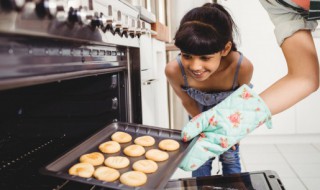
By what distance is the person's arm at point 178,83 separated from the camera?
1761 millimetres

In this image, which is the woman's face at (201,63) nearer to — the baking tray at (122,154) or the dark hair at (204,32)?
the dark hair at (204,32)

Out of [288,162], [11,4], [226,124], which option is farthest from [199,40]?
[288,162]

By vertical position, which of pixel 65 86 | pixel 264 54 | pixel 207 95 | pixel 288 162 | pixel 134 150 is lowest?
pixel 288 162

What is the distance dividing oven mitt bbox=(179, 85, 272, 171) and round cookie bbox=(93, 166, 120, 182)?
0.27 m

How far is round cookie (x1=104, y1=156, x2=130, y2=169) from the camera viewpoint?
3.16ft

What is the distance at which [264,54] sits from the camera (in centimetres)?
309

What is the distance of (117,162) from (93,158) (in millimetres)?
78

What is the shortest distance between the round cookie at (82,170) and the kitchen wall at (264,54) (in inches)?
89.4

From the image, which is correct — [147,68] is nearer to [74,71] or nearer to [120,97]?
[120,97]

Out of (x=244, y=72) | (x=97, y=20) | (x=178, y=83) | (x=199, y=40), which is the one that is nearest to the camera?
(x=97, y=20)

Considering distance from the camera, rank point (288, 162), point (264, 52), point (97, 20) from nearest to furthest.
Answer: point (97, 20)
point (288, 162)
point (264, 52)

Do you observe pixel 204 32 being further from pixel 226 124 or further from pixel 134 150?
pixel 134 150

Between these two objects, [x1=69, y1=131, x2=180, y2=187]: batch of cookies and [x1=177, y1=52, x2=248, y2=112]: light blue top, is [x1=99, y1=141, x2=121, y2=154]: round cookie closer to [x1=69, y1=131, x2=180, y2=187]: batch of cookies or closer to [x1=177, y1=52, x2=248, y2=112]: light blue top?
[x1=69, y1=131, x2=180, y2=187]: batch of cookies

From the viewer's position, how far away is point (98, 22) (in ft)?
2.57
